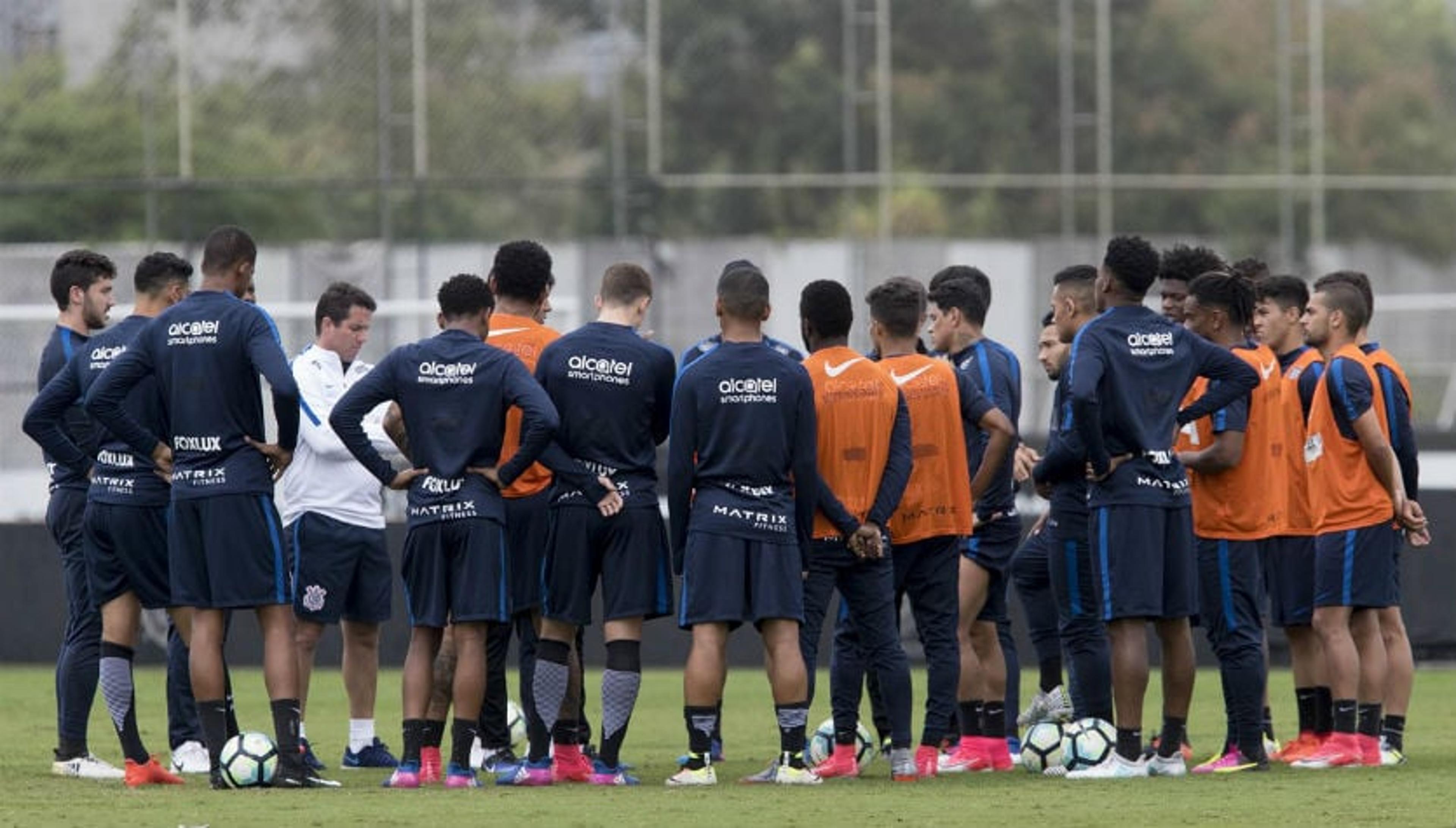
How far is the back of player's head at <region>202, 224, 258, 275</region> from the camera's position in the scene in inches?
440

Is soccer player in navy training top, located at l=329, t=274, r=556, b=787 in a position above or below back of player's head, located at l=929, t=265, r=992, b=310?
below

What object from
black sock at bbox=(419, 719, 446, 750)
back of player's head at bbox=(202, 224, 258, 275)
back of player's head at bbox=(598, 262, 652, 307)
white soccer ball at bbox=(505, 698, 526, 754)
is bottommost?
white soccer ball at bbox=(505, 698, 526, 754)

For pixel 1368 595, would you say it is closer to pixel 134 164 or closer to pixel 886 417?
pixel 886 417

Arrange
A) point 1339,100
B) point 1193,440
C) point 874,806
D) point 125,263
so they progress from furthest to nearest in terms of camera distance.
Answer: point 1339,100
point 125,263
point 1193,440
point 874,806

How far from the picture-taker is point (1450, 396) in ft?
94.8

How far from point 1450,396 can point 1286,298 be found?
1739 centimetres

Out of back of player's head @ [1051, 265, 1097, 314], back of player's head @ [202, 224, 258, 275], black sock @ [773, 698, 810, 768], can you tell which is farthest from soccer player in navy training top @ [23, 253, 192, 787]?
back of player's head @ [1051, 265, 1097, 314]

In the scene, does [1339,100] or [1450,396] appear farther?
[1339,100]

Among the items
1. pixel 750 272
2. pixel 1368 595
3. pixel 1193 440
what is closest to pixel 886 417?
pixel 750 272

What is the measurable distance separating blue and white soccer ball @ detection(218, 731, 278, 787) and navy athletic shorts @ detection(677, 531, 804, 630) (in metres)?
1.85

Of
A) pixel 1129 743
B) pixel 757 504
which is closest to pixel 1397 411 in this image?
pixel 1129 743

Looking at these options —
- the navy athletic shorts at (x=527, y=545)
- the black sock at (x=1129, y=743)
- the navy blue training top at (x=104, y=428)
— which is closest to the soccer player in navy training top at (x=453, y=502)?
the navy athletic shorts at (x=527, y=545)

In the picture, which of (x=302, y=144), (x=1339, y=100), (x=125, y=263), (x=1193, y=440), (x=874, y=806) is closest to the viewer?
(x=874, y=806)

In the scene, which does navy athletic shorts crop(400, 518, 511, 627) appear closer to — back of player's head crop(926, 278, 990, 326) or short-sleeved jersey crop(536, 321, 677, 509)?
short-sleeved jersey crop(536, 321, 677, 509)
